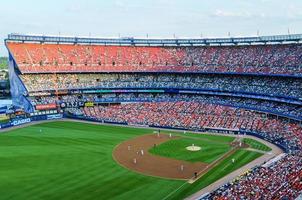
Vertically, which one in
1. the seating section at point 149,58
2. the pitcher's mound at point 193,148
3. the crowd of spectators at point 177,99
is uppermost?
the seating section at point 149,58

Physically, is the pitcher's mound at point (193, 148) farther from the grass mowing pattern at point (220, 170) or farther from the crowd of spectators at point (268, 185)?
the crowd of spectators at point (268, 185)

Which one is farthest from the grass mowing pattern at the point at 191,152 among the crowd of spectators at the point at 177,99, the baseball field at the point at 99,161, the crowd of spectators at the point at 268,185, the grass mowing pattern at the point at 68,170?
the crowd of spectators at the point at 177,99

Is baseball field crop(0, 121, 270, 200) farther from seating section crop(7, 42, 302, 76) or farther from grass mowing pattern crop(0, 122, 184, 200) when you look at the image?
seating section crop(7, 42, 302, 76)

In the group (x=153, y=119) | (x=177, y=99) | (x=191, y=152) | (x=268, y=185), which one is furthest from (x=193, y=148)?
(x=177, y=99)

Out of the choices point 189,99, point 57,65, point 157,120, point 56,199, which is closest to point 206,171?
point 56,199

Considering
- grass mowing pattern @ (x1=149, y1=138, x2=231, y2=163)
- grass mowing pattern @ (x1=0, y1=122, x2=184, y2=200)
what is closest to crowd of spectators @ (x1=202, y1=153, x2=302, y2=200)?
grass mowing pattern @ (x1=0, y1=122, x2=184, y2=200)

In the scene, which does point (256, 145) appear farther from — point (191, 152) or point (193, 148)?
point (191, 152)
